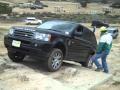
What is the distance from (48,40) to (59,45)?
26.2 inches

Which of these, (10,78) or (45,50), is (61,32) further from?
(10,78)

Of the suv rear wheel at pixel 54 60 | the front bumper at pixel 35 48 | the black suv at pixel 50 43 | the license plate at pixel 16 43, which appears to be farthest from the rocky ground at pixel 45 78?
the license plate at pixel 16 43

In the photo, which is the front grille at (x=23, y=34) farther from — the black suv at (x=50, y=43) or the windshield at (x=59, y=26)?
the windshield at (x=59, y=26)

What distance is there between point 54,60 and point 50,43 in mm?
631

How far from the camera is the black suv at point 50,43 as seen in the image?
36.2 feet

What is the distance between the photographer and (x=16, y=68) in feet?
36.6

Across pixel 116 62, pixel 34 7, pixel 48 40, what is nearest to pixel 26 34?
pixel 48 40

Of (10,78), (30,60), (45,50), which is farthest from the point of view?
(30,60)

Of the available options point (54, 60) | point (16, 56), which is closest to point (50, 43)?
point (54, 60)

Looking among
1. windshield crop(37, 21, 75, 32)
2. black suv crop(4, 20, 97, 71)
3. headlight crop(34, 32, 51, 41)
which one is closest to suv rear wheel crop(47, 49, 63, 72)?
black suv crop(4, 20, 97, 71)

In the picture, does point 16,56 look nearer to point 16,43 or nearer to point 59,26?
point 16,43

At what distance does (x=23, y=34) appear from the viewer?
37.8 ft

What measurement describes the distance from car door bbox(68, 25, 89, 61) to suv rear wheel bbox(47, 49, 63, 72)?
76 centimetres

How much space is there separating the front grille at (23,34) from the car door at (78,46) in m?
1.52
